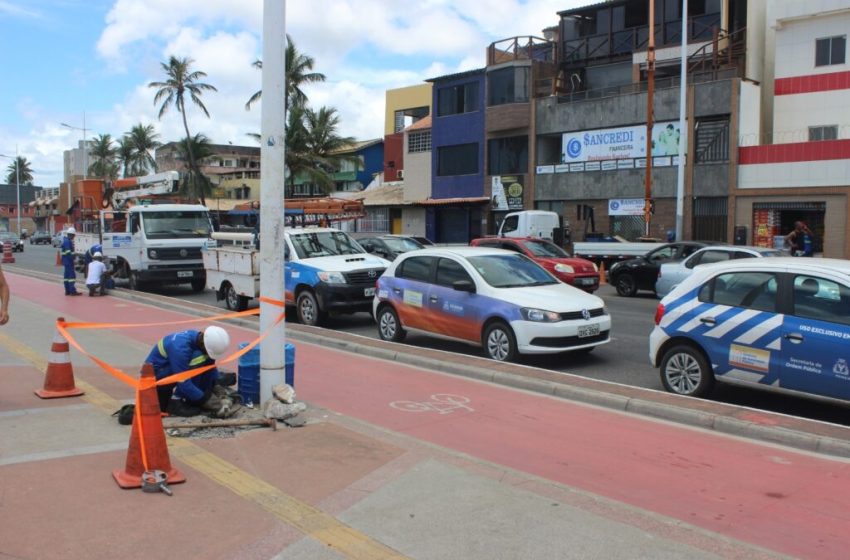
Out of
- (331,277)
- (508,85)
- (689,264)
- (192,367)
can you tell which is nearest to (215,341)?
(192,367)

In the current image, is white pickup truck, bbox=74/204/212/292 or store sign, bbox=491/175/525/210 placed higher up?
store sign, bbox=491/175/525/210

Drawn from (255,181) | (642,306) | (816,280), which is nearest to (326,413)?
(816,280)

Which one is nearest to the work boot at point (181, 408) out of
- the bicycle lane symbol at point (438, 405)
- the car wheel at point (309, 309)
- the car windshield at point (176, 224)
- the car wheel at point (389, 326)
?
the bicycle lane symbol at point (438, 405)

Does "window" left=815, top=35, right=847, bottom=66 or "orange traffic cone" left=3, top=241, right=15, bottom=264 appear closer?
"window" left=815, top=35, right=847, bottom=66

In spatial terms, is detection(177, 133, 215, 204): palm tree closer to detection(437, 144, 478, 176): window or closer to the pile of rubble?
detection(437, 144, 478, 176): window

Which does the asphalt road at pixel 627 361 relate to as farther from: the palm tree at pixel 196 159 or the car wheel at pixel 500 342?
the palm tree at pixel 196 159

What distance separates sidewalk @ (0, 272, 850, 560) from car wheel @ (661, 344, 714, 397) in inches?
25.3

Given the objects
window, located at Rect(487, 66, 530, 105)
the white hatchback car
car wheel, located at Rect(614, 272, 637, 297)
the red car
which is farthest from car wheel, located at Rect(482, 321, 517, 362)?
window, located at Rect(487, 66, 530, 105)

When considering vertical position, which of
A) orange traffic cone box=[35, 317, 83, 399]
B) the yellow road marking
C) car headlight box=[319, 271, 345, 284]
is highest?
car headlight box=[319, 271, 345, 284]

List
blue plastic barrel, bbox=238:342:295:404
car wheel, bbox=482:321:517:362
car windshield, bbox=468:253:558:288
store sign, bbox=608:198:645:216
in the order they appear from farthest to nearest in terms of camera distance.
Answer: store sign, bbox=608:198:645:216, car windshield, bbox=468:253:558:288, car wheel, bbox=482:321:517:362, blue plastic barrel, bbox=238:342:295:404

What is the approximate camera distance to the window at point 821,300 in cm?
707

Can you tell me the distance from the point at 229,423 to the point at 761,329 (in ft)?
17.4

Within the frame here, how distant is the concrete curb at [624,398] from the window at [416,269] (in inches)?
46.7

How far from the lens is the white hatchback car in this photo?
32.6 feet
